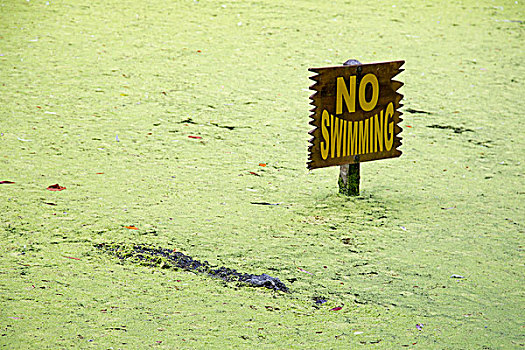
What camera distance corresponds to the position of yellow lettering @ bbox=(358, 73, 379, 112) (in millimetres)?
2139

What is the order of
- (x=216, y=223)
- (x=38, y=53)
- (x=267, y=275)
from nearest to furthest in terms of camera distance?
(x=267, y=275), (x=216, y=223), (x=38, y=53)

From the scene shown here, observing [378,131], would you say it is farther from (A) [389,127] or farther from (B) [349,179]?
(B) [349,179]

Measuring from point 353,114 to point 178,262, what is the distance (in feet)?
2.58

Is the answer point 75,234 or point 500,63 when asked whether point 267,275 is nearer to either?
point 75,234

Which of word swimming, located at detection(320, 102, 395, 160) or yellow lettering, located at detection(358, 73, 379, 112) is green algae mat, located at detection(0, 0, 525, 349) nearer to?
word swimming, located at detection(320, 102, 395, 160)

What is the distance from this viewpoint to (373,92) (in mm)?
2164

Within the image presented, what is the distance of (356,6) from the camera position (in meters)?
5.27

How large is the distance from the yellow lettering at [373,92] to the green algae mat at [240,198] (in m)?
0.35

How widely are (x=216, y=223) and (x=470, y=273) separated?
0.79m

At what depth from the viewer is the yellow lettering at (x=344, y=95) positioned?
2.10 meters

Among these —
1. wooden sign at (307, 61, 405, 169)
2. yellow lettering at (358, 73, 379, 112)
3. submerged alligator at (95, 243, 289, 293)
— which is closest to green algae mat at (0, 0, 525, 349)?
A: submerged alligator at (95, 243, 289, 293)

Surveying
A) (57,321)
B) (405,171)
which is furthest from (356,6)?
(57,321)

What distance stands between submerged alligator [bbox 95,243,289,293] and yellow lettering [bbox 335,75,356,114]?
2.20 feet

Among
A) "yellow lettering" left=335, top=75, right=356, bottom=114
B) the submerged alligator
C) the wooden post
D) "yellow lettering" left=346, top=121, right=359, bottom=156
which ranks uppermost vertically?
"yellow lettering" left=335, top=75, right=356, bottom=114
